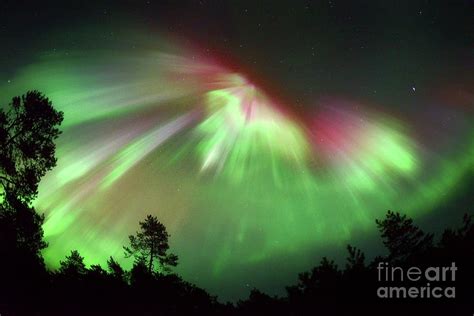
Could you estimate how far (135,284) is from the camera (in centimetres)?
1555

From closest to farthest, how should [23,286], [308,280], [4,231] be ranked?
[308,280] → [23,286] → [4,231]

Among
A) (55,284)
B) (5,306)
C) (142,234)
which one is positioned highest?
(142,234)

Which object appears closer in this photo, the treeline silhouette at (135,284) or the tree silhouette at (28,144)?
the treeline silhouette at (135,284)

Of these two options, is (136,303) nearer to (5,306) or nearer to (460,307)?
(5,306)

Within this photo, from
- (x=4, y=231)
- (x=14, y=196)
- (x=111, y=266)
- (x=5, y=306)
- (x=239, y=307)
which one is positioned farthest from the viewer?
(x=111, y=266)

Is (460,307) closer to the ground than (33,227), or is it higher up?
closer to the ground

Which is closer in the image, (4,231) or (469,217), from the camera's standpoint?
(469,217)

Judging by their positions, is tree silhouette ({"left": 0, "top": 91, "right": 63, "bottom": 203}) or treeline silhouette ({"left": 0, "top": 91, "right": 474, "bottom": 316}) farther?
tree silhouette ({"left": 0, "top": 91, "right": 63, "bottom": 203})

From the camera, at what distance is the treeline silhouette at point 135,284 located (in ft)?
22.7

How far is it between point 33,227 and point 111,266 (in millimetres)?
11207

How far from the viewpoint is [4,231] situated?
15.2m

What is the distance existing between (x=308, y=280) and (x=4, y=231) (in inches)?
607

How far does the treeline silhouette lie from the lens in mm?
6922

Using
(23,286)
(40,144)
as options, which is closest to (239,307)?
(23,286)
